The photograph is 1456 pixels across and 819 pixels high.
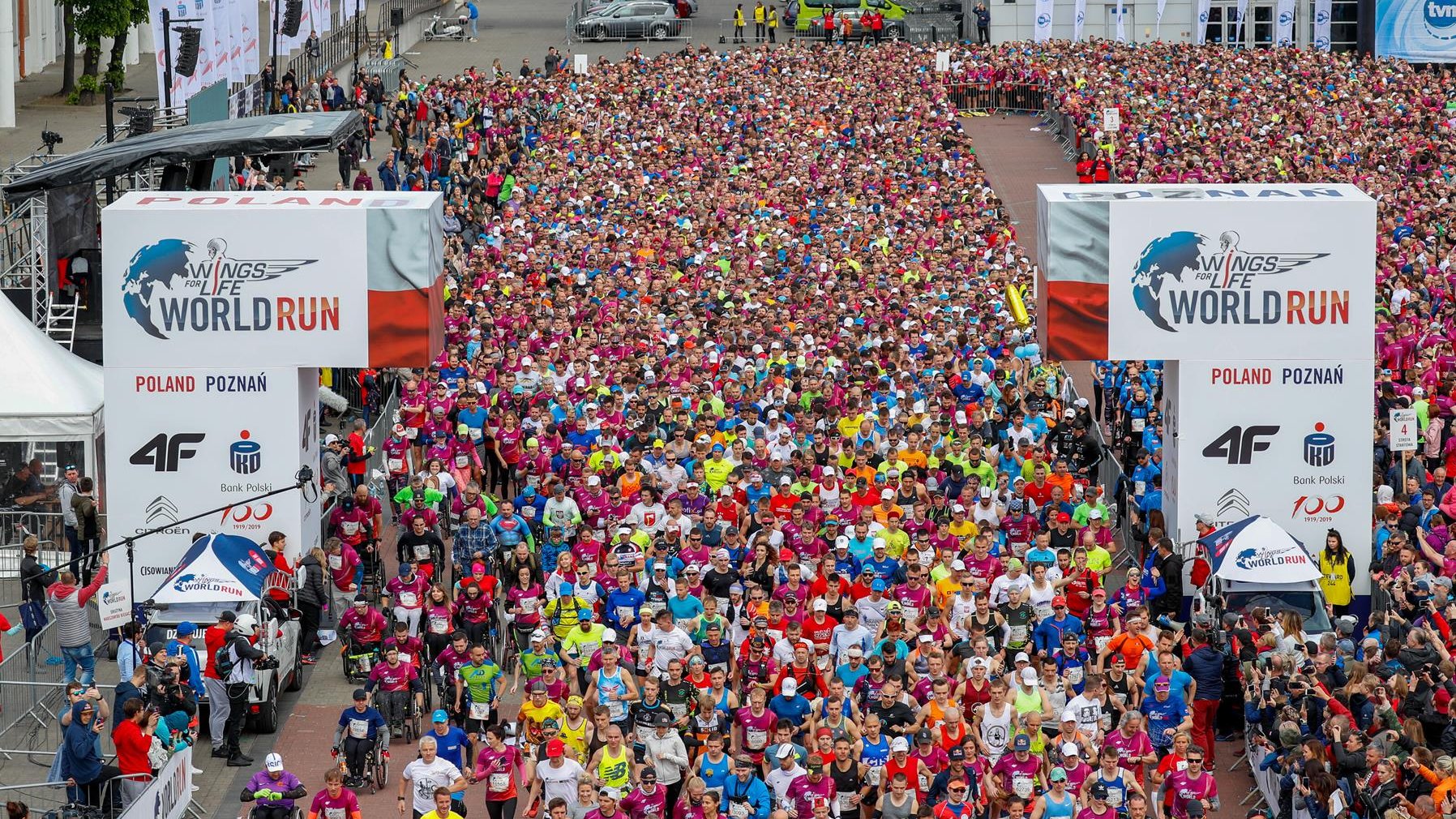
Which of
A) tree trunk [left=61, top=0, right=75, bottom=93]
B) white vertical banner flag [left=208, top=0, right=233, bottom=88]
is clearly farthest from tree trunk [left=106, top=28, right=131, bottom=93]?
white vertical banner flag [left=208, top=0, right=233, bottom=88]

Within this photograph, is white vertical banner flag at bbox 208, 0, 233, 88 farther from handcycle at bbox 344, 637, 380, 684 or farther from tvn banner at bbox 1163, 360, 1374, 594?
tvn banner at bbox 1163, 360, 1374, 594

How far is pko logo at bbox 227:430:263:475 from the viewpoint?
899 inches

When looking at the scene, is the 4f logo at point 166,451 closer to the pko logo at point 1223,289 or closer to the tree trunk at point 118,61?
the pko logo at point 1223,289

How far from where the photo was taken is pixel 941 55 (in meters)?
57.8

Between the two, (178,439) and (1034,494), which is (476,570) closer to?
(178,439)

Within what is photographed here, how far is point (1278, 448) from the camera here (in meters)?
23.2

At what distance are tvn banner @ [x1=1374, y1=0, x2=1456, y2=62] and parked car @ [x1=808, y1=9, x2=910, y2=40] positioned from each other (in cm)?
1350

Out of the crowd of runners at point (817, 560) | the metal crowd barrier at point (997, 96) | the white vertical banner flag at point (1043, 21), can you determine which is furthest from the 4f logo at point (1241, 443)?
the white vertical banner flag at point (1043, 21)

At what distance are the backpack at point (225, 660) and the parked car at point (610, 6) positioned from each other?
5149 cm

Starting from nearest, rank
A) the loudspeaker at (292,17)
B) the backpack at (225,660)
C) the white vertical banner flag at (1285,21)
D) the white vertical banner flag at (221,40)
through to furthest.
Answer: the backpack at (225,660), the white vertical banner flag at (221,40), the loudspeaker at (292,17), the white vertical banner flag at (1285,21)

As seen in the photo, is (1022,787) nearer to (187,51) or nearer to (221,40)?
(187,51)

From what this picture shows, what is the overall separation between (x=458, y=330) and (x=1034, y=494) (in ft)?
33.2

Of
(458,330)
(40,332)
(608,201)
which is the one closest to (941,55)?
(608,201)

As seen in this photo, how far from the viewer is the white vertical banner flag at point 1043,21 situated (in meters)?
63.3
